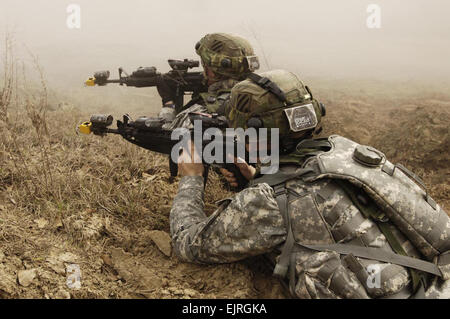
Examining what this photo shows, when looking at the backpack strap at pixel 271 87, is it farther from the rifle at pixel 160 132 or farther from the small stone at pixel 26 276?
the small stone at pixel 26 276

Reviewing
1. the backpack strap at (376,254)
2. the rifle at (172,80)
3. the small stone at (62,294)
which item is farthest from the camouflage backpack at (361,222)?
the rifle at (172,80)

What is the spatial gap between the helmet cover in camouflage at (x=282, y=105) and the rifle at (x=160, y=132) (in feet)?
1.55

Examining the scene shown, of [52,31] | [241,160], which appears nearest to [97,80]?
[241,160]

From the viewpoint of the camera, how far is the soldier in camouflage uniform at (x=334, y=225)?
2.11 metres

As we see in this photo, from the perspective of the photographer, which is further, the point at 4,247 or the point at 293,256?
the point at 4,247

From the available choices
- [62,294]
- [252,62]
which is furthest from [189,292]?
[252,62]

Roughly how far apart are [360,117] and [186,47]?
12794 mm

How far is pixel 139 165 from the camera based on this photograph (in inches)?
164

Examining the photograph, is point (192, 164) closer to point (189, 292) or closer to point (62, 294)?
point (189, 292)

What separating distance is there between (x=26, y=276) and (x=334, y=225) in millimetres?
1969

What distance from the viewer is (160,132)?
10.9 feet

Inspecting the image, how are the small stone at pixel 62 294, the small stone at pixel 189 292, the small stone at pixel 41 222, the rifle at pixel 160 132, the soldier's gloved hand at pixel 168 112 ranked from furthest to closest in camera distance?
the soldier's gloved hand at pixel 168 112 < the rifle at pixel 160 132 < the small stone at pixel 41 222 < the small stone at pixel 189 292 < the small stone at pixel 62 294

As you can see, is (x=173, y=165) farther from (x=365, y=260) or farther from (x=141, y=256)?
(x=365, y=260)

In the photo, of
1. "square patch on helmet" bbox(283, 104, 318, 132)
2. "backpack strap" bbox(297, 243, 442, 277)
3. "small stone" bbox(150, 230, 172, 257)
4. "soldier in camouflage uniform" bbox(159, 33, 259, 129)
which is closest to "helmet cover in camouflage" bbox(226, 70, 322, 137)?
"square patch on helmet" bbox(283, 104, 318, 132)
